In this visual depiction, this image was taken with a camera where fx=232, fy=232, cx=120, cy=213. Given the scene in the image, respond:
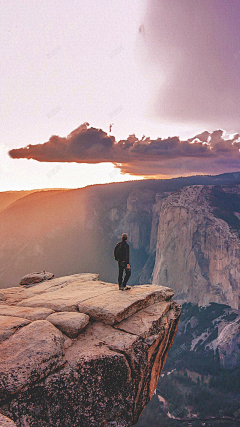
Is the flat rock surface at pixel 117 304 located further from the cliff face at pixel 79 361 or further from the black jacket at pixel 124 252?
the black jacket at pixel 124 252

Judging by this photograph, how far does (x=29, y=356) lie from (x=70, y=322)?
7.21 feet

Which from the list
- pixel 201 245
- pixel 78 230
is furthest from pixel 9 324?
pixel 78 230

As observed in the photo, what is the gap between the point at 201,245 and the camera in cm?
11700

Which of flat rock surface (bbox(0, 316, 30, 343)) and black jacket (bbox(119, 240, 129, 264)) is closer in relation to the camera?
flat rock surface (bbox(0, 316, 30, 343))

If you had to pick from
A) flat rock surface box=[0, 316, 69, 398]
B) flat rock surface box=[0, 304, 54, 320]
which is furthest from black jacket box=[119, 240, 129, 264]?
flat rock surface box=[0, 316, 69, 398]

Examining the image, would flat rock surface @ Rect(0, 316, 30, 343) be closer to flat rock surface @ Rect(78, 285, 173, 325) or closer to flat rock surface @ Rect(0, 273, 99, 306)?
flat rock surface @ Rect(78, 285, 173, 325)

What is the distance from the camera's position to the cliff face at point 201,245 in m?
107

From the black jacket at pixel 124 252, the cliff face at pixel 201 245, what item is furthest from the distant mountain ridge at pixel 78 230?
the black jacket at pixel 124 252

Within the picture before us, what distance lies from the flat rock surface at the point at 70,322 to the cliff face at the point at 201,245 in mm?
110191

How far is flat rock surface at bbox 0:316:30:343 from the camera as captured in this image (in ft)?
24.6

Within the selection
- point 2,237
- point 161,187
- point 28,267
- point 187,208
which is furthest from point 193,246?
point 2,237

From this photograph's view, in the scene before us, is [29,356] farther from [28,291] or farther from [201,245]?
[201,245]

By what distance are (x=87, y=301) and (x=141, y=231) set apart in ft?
566

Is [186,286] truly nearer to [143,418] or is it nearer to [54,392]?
[143,418]
